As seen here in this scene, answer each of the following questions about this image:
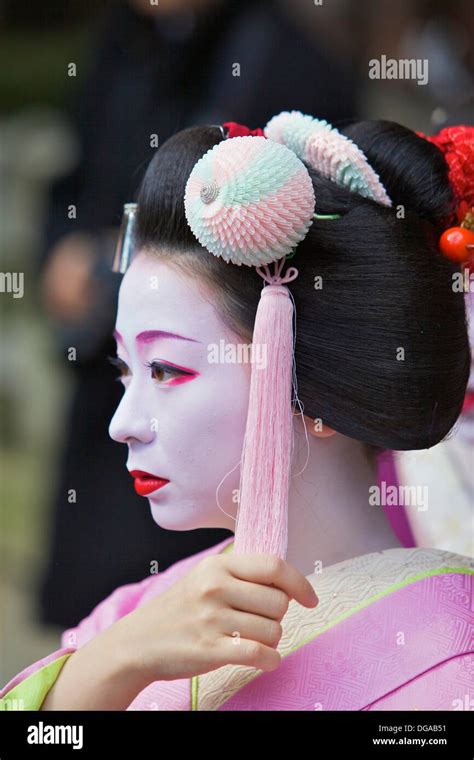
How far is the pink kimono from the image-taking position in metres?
0.93

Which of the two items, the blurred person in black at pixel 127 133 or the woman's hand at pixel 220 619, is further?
the blurred person in black at pixel 127 133

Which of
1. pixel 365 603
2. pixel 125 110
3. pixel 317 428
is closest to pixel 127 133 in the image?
pixel 125 110

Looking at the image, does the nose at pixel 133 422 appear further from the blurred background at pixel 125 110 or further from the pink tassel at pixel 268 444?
the blurred background at pixel 125 110

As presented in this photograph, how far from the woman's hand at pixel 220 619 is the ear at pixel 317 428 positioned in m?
0.16

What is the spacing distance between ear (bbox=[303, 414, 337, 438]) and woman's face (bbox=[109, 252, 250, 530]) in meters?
0.07

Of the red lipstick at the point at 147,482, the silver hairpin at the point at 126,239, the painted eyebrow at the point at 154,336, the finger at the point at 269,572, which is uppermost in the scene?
the silver hairpin at the point at 126,239

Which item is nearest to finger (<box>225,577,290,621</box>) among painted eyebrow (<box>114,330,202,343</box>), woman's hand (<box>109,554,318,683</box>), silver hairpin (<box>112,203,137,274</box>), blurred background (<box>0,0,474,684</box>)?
woman's hand (<box>109,554,318,683</box>)

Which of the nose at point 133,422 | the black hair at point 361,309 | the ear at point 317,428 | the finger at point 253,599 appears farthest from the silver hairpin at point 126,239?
the finger at point 253,599

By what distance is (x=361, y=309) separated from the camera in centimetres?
98

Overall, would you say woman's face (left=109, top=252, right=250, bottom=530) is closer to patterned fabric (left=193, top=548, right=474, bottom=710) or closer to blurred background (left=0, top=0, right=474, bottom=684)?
patterned fabric (left=193, top=548, right=474, bottom=710)

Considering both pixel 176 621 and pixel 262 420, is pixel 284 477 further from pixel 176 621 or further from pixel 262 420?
pixel 176 621

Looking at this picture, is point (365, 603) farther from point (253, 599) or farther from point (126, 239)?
point (126, 239)

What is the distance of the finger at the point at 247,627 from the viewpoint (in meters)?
0.89

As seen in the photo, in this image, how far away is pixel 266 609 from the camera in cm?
89
